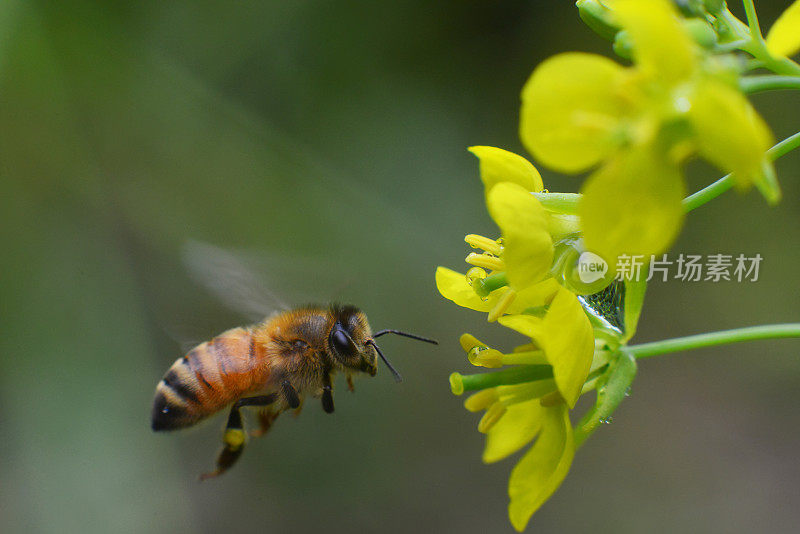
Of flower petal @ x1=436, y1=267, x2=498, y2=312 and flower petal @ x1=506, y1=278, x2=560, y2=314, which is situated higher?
flower petal @ x1=436, y1=267, x2=498, y2=312

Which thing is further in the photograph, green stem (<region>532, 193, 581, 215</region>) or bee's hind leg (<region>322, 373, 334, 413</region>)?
bee's hind leg (<region>322, 373, 334, 413</region>)

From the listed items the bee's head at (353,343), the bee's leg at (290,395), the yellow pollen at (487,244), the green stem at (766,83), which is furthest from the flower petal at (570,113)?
the bee's leg at (290,395)

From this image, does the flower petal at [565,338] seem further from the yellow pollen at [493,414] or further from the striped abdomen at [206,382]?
the striped abdomen at [206,382]

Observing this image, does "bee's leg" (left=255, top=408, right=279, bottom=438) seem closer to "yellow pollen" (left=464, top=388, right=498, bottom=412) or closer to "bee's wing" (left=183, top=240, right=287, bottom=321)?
"bee's wing" (left=183, top=240, right=287, bottom=321)

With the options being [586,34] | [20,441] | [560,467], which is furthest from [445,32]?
[560,467]

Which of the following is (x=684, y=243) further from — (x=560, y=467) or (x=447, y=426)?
(x=560, y=467)

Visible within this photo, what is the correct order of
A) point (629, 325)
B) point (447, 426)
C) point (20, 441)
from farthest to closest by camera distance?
point (447, 426), point (20, 441), point (629, 325)

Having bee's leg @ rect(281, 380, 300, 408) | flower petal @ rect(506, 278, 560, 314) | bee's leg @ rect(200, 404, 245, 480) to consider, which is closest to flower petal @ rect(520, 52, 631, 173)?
flower petal @ rect(506, 278, 560, 314)

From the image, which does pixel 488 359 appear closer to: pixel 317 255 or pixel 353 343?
pixel 353 343
